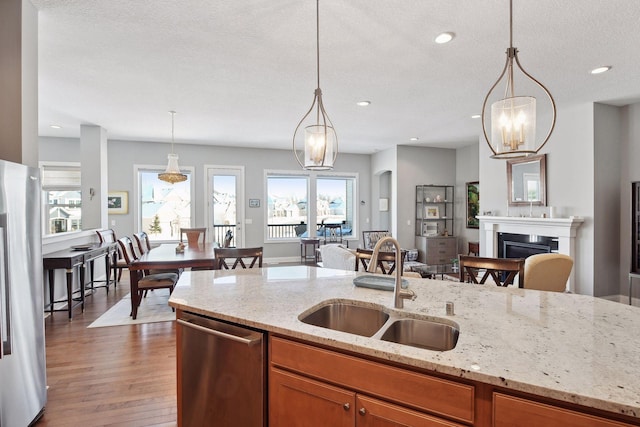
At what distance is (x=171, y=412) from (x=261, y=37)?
2.93m

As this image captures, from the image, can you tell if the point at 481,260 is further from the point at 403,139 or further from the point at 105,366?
the point at 403,139

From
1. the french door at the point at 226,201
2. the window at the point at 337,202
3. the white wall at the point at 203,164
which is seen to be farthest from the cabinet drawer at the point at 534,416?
the window at the point at 337,202

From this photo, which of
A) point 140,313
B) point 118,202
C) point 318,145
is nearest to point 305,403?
A: point 318,145

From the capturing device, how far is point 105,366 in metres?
2.81

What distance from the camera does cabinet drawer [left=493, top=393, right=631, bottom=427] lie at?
2.92ft

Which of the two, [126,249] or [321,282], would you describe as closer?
[321,282]

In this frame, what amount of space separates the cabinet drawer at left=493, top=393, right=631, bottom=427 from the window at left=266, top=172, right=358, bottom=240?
7.51 meters

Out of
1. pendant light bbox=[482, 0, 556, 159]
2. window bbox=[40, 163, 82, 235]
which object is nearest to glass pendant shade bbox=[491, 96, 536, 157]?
pendant light bbox=[482, 0, 556, 159]

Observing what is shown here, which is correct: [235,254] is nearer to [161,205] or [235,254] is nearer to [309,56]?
[309,56]

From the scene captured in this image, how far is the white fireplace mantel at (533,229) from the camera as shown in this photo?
4.84 m

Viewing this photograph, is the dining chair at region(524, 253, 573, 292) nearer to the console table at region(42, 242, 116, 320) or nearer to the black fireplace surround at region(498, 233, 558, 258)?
the black fireplace surround at region(498, 233, 558, 258)

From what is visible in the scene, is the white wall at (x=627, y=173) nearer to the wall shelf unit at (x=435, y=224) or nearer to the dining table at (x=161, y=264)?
the wall shelf unit at (x=435, y=224)

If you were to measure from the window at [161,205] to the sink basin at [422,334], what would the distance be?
6998 millimetres

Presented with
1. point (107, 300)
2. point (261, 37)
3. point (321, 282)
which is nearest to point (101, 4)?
point (261, 37)
